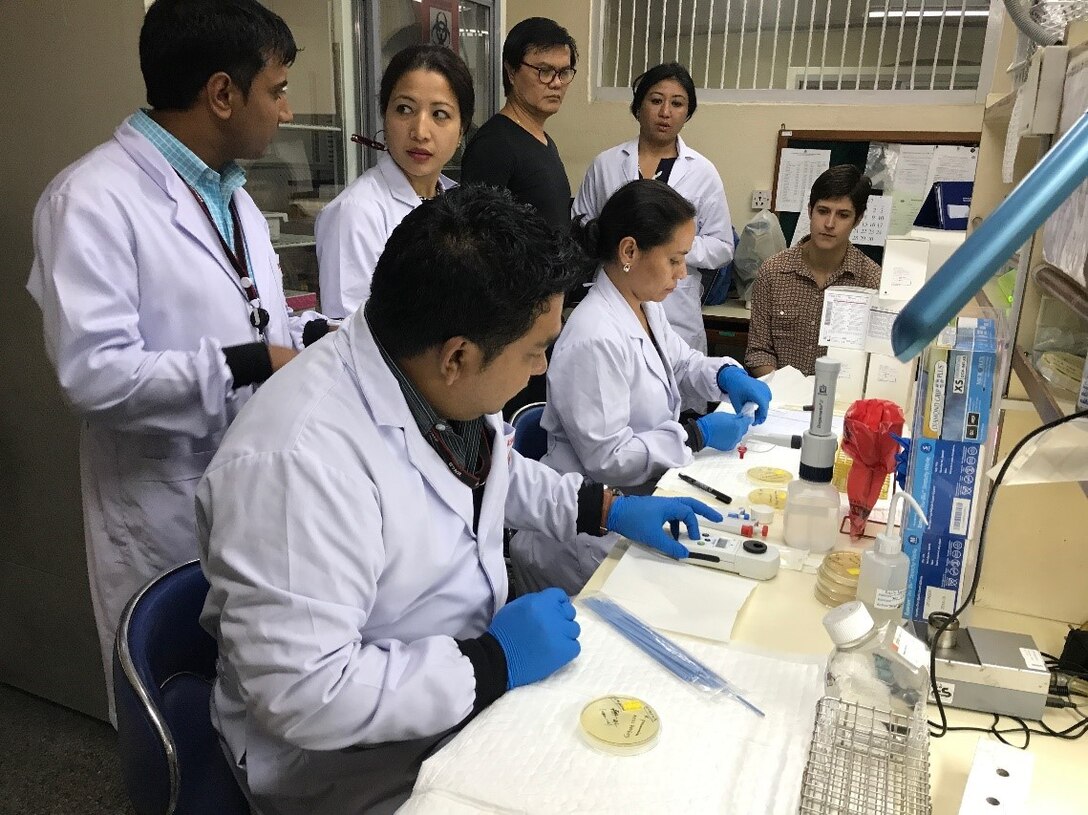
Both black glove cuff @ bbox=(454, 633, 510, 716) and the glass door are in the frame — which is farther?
the glass door

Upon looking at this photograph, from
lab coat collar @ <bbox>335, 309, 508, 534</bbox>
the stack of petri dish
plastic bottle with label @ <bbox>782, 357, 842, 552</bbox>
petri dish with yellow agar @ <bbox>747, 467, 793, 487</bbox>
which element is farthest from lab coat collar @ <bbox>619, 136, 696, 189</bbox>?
lab coat collar @ <bbox>335, 309, 508, 534</bbox>

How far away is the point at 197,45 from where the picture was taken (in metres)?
1.34

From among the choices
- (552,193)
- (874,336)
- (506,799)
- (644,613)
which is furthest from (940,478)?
(552,193)

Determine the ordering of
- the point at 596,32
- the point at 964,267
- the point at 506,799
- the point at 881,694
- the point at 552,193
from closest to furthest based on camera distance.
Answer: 1. the point at 964,267
2. the point at 506,799
3. the point at 881,694
4. the point at 552,193
5. the point at 596,32

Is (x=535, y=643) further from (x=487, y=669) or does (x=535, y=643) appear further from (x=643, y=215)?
(x=643, y=215)

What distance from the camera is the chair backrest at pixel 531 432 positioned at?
75.8 inches

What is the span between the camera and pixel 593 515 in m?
1.43

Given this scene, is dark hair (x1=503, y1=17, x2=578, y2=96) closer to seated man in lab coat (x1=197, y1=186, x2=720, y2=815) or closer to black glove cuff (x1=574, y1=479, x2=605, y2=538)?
black glove cuff (x1=574, y1=479, x2=605, y2=538)

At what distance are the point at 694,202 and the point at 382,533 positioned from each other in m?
2.60

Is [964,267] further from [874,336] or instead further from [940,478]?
[874,336]

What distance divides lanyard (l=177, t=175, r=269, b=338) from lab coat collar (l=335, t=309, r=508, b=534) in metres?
0.52

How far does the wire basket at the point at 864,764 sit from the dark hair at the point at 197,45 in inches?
50.9

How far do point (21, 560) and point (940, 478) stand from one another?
2.13 meters

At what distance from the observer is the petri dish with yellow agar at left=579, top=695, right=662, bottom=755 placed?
2.77ft
